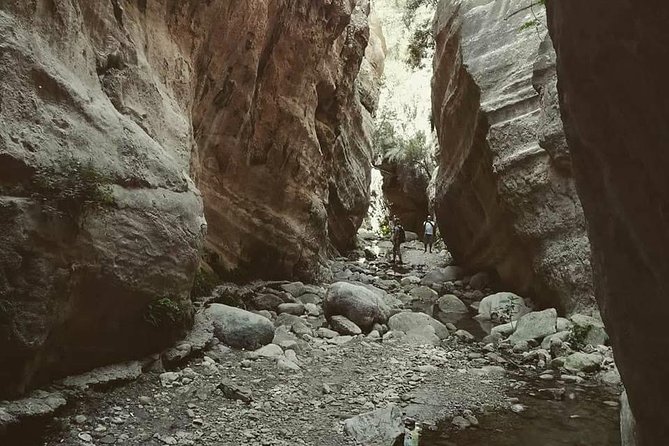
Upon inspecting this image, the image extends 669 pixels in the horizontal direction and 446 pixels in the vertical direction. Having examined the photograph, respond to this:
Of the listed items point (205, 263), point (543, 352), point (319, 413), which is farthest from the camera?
point (205, 263)

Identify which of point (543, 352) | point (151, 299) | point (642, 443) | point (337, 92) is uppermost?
point (337, 92)

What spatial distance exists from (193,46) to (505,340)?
7.43 meters

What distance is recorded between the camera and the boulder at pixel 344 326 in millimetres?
8797

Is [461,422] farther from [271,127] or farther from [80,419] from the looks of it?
[271,127]

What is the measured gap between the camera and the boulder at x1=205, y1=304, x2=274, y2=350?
731 centimetres

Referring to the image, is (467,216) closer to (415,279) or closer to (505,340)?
(415,279)

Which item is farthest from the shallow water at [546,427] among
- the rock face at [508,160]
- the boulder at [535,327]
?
the rock face at [508,160]

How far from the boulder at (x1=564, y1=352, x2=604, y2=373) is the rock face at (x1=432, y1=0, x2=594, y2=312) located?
2.20 metres

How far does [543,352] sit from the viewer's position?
8.11 meters

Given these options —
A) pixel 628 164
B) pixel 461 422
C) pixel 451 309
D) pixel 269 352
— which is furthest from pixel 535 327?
pixel 628 164

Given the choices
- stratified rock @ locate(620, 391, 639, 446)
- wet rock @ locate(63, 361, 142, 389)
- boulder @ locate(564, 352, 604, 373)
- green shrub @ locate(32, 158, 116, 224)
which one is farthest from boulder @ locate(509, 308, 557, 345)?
green shrub @ locate(32, 158, 116, 224)

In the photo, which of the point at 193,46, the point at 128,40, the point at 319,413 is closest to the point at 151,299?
the point at 319,413

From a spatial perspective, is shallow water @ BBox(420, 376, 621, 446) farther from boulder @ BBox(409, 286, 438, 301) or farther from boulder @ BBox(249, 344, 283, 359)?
boulder @ BBox(409, 286, 438, 301)

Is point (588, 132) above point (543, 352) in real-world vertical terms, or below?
above
